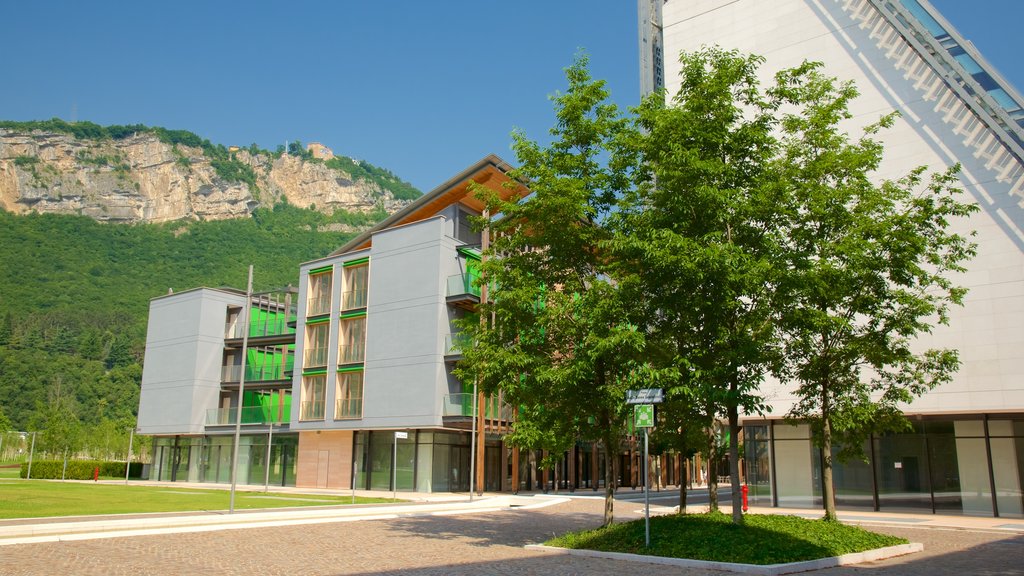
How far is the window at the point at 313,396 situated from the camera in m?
48.2

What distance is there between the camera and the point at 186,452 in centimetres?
5906

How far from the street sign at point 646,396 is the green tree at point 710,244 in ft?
1.30

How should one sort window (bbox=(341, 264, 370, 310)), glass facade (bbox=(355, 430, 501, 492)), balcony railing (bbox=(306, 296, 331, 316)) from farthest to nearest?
balcony railing (bbox=(306, 296, 331, 316)) → window (bbox=(341, 264, 370, 310)) → glass facade (bbox=(355, 430, 501, 492))

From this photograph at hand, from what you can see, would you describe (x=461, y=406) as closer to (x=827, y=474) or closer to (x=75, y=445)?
(x=827, y=474)

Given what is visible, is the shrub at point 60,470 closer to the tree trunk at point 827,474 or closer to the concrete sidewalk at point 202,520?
the concrete sidewalk at point 202,520

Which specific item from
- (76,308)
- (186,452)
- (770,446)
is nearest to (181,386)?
(186,452)

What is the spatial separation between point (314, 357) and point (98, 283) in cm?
12060

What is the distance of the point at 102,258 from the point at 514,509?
498 feet

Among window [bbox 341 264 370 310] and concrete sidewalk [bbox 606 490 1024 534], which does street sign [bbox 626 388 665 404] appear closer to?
concrete sidewalk [bbox 606 490 1024 534]

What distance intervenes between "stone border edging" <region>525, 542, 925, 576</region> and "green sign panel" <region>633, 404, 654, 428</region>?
102 inches

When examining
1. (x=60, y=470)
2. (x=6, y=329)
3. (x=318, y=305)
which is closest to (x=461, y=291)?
(x=318, y=305)

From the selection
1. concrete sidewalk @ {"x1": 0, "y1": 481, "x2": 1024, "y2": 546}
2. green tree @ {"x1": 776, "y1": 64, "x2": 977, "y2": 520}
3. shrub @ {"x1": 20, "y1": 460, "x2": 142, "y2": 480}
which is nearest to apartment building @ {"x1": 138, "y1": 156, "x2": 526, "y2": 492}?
shrub @ {"x1": 20, "y1": 460, "x2": 142, "y2": 480}

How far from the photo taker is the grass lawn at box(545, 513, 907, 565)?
1484 cm

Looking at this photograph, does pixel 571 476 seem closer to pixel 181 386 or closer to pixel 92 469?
pixel 181 386
